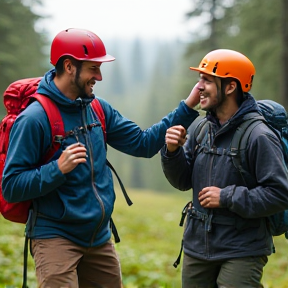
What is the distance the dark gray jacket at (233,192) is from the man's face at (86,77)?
93 cm

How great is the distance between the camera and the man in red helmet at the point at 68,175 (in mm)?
3871

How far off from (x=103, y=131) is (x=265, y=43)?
16747 millimetres

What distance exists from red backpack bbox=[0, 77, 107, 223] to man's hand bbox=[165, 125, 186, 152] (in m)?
0.94

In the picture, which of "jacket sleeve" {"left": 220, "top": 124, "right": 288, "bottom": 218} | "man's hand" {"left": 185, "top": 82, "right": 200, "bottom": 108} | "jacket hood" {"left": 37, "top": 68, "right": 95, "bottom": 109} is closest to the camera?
"jacket sleeve" {"left": 220, "top": 124, "right": 288, "bottom": 218}

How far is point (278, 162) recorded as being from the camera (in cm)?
397

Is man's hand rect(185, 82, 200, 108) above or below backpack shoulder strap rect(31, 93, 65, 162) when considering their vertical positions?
above

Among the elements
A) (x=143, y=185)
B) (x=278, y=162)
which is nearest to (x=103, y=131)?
(x=278, y=162)

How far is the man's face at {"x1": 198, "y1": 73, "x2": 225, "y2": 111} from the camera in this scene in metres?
4.36

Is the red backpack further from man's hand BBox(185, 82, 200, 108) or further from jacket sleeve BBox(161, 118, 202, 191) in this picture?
man's hand BBox(185, 82, 200, 108)

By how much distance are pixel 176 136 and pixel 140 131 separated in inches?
22.5

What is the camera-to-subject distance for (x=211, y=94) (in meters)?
4.36

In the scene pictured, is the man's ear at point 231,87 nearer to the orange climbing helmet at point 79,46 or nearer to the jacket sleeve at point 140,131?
the jacket sleeve at point 140,131

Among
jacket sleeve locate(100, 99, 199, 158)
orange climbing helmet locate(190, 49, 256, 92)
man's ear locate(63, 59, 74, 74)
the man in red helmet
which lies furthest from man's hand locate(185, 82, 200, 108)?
man's ear locate(63, 59, 74, 74)

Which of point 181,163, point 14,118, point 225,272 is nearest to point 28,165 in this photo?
point 14,118
